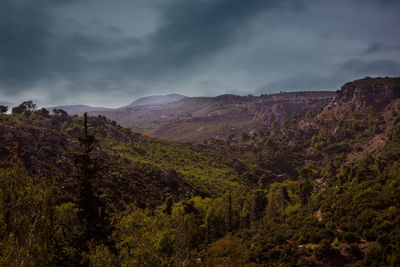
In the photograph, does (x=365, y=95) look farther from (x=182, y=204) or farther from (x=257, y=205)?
(x=182, y=204)

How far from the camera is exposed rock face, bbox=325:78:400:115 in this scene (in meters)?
154

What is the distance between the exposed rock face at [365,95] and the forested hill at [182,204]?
537 centimetres

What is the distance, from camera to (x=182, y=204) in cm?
4953

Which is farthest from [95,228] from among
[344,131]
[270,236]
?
[344,131]

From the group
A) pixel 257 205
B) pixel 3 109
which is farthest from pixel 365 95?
pixel 3 109

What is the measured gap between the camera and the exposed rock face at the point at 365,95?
154 m

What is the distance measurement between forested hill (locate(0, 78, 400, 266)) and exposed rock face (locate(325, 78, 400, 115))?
5.37 m

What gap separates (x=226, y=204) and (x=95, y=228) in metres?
46.7

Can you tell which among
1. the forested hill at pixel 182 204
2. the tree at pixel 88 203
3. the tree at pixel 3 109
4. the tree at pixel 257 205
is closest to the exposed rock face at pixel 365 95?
the forested hill at pixel 182 204

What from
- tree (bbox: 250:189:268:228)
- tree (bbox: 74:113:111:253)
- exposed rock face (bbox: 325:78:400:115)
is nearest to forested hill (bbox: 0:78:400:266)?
tree (bbox: 74:113:111:253)

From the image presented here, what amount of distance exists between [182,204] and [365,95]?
176 metres

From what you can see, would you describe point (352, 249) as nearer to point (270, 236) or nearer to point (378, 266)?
point (378, 266)

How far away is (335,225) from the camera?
38281mm

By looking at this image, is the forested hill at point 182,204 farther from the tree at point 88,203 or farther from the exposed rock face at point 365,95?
the exposed rock face at point 365,95
